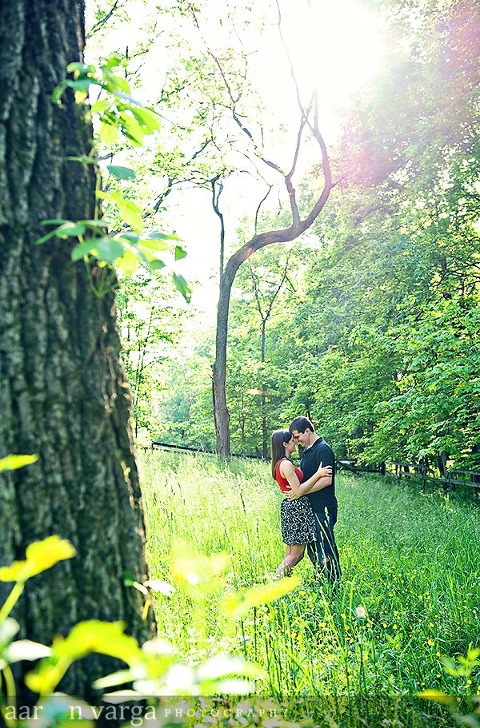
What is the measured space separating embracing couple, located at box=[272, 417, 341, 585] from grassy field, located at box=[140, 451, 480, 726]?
0.67 feet

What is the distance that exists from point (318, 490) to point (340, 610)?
125cm

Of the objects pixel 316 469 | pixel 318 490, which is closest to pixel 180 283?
pixel 318 490

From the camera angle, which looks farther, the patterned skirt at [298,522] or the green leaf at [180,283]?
the patterned skirt at [298,522]

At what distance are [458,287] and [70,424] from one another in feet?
48.2

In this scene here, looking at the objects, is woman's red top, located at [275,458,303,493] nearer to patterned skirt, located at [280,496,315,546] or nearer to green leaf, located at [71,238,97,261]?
patterned skirt, located at [280,496,315,546]

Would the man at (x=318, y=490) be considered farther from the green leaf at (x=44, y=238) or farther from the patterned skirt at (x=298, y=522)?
the green leaf at (x=44, y=238)

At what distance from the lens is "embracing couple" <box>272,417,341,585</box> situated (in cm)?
553

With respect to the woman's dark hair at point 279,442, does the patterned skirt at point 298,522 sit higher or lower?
lower

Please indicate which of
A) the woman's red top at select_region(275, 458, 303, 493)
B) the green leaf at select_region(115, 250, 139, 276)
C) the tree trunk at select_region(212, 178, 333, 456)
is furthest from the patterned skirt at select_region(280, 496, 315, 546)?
the tree trunk at select_region(212, 178, 333, 456)

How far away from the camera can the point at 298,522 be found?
222 inches

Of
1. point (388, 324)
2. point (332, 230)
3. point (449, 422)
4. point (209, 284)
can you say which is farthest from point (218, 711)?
point (209, 284)

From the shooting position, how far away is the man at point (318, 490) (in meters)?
5.54

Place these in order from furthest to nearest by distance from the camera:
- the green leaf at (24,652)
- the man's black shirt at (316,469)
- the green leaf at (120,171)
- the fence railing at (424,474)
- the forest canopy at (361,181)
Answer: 1. the fence railing at (424,474)
2. the forest canopy at (361,181)
3. the man's black shirt at (316,469)
4. the green leaf at (120,171)
5. the green leaf at (24,652)

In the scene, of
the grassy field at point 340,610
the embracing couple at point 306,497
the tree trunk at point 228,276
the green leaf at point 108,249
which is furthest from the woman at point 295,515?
the tree trunk at point 228,276
